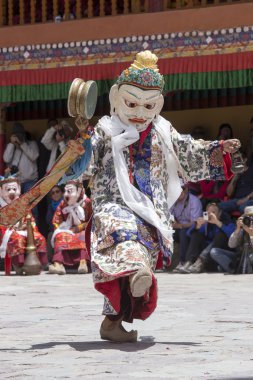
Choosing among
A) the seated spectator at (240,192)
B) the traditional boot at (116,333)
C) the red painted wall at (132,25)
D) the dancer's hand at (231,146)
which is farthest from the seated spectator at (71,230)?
the traditional boot at (116,333)

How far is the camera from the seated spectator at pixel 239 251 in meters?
12.6

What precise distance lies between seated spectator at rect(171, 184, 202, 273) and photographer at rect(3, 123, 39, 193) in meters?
2.61

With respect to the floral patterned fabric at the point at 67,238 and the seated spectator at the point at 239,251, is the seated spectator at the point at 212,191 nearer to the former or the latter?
the seated spectator at the point at 239,251

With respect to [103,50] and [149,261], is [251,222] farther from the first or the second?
[149,261]

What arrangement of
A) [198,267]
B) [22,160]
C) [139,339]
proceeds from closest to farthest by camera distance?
[139,339], [198,267], [22,160]

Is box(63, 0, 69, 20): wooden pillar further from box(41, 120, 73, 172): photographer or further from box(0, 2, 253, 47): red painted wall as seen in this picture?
box(41, 120, 73, 172): photographer

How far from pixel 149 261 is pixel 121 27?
824 centimetres

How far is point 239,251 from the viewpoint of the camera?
13.0 meters

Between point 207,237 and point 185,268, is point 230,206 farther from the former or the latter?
point 185,268

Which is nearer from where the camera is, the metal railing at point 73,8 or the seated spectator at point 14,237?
the seated spectator at point 14,237

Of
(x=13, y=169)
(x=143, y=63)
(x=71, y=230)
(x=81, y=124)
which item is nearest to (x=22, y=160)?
(x=13, y=169)

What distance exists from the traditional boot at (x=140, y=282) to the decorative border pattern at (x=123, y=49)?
7877 mm

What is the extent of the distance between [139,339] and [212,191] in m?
7.57

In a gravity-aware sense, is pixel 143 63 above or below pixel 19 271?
above
